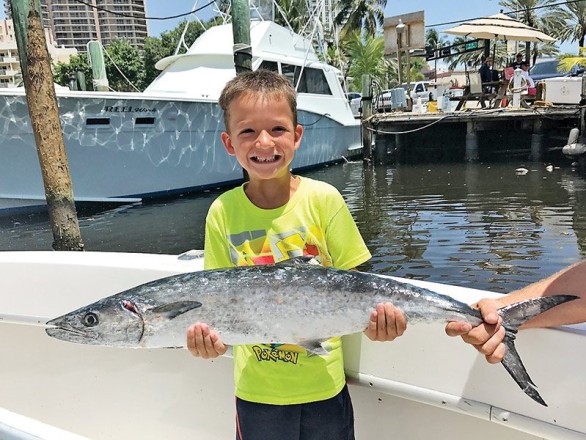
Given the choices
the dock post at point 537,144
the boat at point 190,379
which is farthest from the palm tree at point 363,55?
the boat at point 190,379

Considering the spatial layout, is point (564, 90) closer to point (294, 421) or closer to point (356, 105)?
point (356, 105)

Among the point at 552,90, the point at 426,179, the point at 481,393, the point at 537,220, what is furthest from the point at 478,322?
the point at 552,90

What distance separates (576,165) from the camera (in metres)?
14.8

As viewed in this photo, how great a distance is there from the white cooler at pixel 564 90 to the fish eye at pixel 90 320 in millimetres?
17805

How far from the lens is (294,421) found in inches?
70.6

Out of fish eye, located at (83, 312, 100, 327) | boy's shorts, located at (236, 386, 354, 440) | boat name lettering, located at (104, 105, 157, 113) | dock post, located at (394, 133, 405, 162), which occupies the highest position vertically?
boat name lettering, located at (104, 105, 157, 113)

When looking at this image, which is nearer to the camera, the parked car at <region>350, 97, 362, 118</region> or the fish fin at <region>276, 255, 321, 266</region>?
the fish fin at <region>276, 255, 321, 266</region>

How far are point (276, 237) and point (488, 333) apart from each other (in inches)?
31.9

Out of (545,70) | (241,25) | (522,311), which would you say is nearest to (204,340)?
(522,311)

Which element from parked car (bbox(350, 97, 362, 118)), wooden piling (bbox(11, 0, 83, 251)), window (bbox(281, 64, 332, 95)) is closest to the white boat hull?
window (bbox(281, 64, 332, 95))

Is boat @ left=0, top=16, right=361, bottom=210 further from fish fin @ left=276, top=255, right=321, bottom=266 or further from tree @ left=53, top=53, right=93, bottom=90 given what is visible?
tree @ left=53, top=53, right=93, bottom=90

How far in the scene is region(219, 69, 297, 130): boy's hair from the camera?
1.84 meters

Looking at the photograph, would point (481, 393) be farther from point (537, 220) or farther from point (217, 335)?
Answer: point (537, 220)

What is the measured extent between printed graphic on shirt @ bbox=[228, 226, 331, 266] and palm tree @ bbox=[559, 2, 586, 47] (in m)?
45.3
